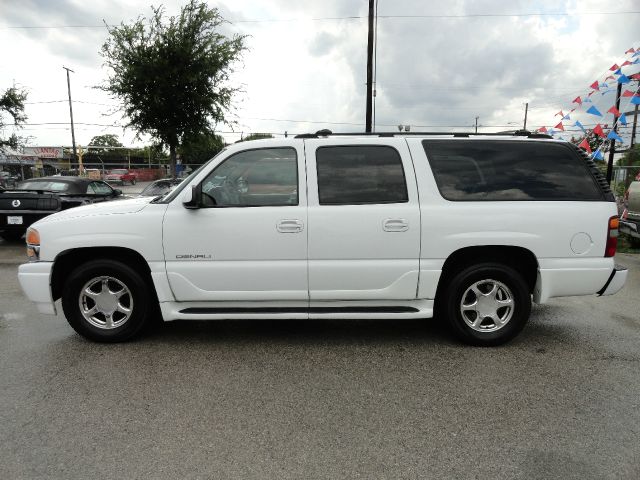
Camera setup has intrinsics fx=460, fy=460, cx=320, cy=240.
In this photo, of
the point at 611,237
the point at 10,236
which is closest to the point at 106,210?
the point at 611,237

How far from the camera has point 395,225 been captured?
13.0 ft

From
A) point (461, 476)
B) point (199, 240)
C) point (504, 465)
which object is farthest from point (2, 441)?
point (504, 465)

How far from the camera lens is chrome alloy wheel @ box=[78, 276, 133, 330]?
13.9ft

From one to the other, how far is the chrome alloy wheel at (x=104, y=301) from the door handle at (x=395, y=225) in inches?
94.4

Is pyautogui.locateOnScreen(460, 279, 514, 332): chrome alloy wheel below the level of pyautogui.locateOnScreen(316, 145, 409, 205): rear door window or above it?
below

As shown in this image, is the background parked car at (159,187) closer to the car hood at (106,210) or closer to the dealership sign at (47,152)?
the car hood at (106,210)

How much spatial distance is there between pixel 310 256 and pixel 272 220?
452 mm

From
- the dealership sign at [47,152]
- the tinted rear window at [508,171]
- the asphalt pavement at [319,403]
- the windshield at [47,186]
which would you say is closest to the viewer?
the asphalt pavement at [319,403]

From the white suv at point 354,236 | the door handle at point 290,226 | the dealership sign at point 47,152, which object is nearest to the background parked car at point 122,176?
the dealership sign at point 47,152

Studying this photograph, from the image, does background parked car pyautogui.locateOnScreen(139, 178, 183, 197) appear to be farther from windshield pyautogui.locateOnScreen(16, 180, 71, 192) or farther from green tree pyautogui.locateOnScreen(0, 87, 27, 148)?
green tree pyautogui.locateOnScreen(0, 87, 27, 148)

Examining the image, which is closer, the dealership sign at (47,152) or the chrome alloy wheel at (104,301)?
the chrome alloy wheel at (104,301)

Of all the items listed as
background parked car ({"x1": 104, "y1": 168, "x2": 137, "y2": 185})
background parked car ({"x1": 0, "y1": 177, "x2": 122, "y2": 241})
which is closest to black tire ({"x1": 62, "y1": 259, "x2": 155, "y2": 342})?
background parked car ({"x1": 0, "y1": 177, "x2": 122, "y2": 241})

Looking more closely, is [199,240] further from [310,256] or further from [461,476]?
[461,476]

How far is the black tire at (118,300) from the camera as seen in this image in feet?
13.6
